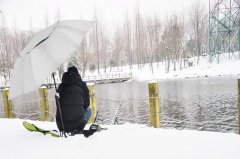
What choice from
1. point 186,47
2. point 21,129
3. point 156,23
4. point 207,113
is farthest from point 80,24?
point 186,47

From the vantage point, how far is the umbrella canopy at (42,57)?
13.6 ft

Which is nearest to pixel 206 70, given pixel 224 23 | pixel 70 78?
pixel 224 23

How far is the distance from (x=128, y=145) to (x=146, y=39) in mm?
52616

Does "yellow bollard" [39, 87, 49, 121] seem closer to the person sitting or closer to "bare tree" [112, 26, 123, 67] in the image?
the person sitting

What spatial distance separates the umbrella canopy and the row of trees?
44058 millimetres

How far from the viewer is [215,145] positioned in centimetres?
441

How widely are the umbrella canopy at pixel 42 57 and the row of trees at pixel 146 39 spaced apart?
44.1 meters

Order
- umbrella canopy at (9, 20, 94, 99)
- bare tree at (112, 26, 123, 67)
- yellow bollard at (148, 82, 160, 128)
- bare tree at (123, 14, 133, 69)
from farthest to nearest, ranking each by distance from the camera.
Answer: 1. bare tree at (112, 26, 123, 67)
2. bare tree at (123, 14, 133, 69)
3. yellow bollard at (148, 82, 160, 128)
4. umbrella canopy at (9, 20, 94, 99)

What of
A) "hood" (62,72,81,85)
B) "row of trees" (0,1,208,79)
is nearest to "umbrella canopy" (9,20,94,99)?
"hood" (62,72,81,85)

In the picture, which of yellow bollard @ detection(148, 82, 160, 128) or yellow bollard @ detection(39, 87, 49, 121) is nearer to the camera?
yellow bollard @ detection(148, 82, 160, 128)

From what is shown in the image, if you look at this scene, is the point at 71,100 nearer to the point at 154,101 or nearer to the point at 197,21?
the point at 154,101

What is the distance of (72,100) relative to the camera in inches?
187

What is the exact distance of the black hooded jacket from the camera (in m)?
4.75

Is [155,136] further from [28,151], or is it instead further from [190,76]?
[190,76]
